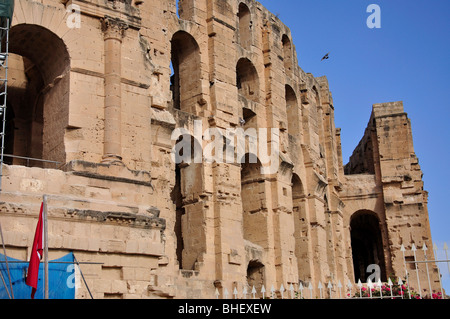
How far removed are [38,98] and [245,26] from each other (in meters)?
9.26

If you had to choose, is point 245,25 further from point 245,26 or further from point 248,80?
point 248,80

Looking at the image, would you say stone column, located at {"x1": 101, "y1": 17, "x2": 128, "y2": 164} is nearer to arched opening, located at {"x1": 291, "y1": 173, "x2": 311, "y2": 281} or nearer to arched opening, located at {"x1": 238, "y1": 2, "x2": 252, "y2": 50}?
arched opening, located at {"x1": 238, "y1": 2, "x2": 252, "y2": 50}

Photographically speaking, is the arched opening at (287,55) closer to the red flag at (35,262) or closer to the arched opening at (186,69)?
the arched opening at (186,69)

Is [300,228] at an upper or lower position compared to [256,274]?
upper

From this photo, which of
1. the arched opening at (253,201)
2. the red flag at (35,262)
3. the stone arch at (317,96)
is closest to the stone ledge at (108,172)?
the red flag at (35,262)

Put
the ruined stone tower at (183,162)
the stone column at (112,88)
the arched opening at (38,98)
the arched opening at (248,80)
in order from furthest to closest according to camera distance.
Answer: the arched opening at (248,80) < the arched opening at (38,98) < the stone column at (112,88) < the ruined stone tower at (183,162)

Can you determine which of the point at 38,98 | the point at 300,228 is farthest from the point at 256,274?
the point at 38,98

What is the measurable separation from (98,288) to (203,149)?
25.4 ft

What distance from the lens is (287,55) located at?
25.7m

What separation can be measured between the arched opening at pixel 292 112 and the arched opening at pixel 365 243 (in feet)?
25.6

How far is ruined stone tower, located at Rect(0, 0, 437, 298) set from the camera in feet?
37.7

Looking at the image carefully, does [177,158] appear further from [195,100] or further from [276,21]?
[276,21]

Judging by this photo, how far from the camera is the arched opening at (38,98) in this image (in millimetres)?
12242
